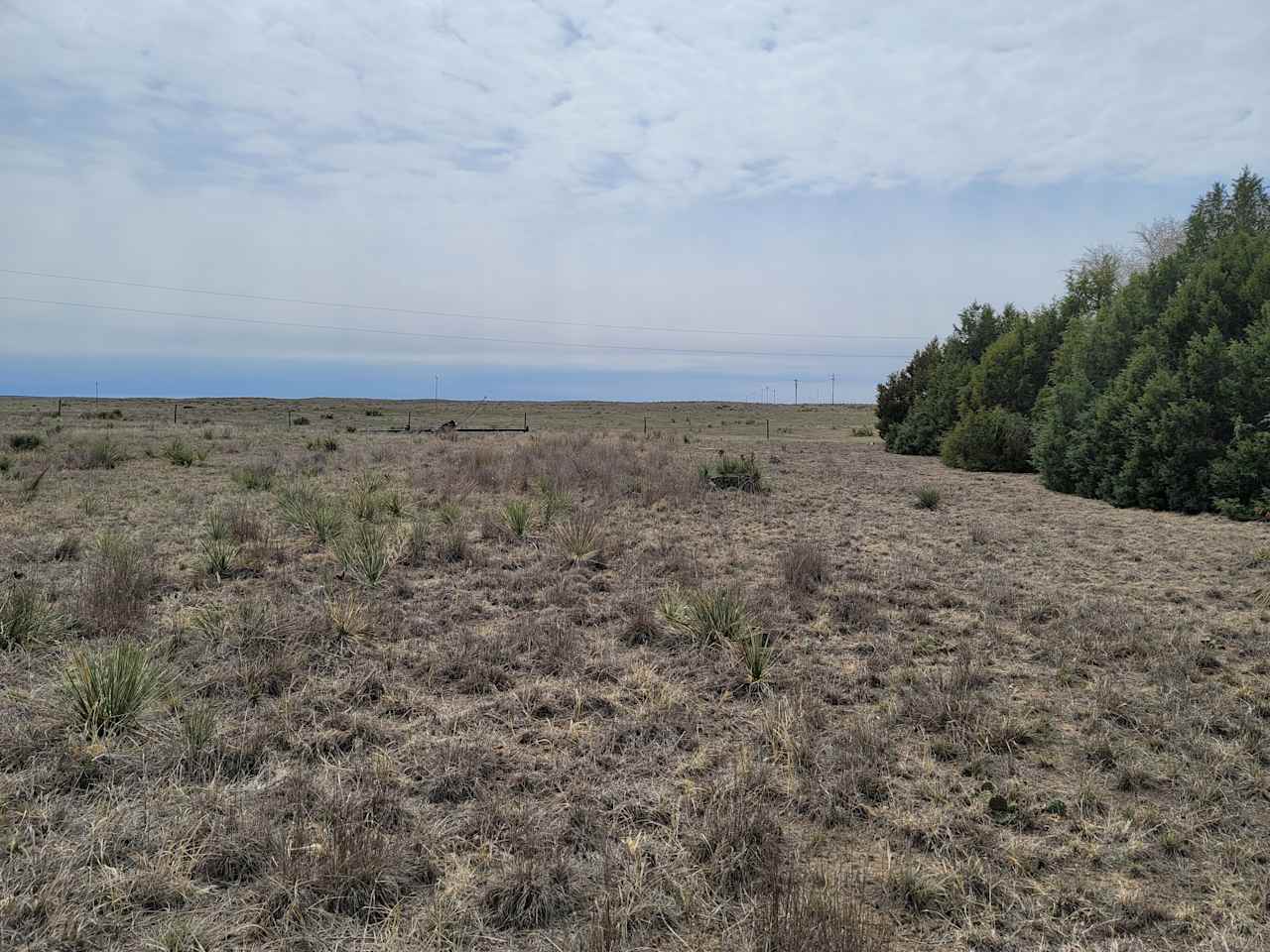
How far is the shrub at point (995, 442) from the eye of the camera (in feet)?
75.6

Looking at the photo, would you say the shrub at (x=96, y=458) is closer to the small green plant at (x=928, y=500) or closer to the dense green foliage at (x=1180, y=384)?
the small green plant at (x=928, y=500)

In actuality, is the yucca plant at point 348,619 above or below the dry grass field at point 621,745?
above

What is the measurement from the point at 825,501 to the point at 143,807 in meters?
12.9

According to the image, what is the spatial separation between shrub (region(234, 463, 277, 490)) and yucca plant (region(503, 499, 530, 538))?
6562 mm

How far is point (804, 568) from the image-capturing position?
875 cm

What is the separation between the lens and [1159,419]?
46.1 feet

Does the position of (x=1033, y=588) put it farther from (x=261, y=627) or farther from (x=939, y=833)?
(x=261, y=627)

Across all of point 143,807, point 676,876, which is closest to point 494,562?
point 143,807

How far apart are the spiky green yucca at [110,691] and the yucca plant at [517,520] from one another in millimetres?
6033

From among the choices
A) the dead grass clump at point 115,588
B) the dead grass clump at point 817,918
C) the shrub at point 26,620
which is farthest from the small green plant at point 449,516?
the dead grass clump at point 817,918

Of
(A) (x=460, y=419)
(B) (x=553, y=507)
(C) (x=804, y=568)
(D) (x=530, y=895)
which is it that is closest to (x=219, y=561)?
(B) (x=553, y=507)

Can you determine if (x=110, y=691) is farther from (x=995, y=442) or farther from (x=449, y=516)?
(x=995, y=442)

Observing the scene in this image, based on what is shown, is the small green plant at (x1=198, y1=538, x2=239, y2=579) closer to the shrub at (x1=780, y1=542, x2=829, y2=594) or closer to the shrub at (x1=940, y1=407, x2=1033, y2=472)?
the shrub at (x1=780, y1=542, x2=829, y2=594)

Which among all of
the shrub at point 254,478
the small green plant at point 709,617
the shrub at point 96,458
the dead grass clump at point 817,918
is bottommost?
the dead grass clump at point 817,918
